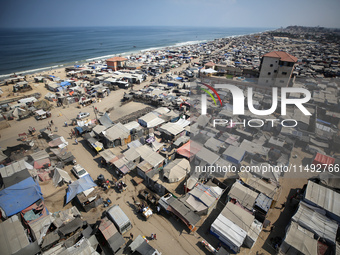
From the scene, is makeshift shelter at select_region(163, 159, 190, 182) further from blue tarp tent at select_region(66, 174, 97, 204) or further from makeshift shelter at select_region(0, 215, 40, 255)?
makeshift shelter at select_region(0, 215, 40, 255)

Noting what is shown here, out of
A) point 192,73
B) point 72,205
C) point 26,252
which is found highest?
point 192,73

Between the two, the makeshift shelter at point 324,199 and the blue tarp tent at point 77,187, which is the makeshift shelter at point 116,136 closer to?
the blue tarp tent at point 77,187

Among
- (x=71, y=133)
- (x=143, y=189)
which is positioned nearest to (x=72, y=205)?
(x=143, y=189)

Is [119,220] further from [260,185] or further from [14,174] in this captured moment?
[260,185]

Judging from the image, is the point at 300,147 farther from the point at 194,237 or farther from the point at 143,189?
the point at 143,189

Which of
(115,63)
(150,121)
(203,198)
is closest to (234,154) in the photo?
(203,198)

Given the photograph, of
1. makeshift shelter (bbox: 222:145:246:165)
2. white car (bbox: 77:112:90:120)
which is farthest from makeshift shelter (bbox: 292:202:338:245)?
white car (bbox: 77:112:90:120)

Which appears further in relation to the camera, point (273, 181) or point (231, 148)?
point (231, 148)

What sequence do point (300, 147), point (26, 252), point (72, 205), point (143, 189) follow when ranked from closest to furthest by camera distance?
point (26, 252), point (72, 205), point (143, 189), point (300, 147)

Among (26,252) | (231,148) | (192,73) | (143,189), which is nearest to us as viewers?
(26,252)

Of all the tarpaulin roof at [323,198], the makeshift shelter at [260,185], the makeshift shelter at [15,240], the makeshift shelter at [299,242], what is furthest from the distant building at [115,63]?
the makeshift shelter at [299,242]
